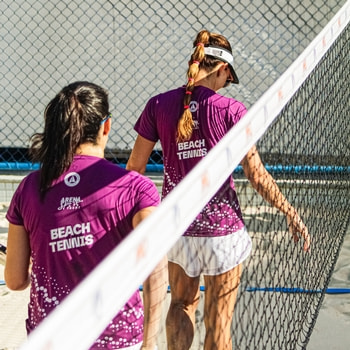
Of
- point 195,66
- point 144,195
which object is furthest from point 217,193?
point 144,195

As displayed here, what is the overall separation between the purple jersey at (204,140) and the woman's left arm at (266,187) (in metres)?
0.11

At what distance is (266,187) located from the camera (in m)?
3.61

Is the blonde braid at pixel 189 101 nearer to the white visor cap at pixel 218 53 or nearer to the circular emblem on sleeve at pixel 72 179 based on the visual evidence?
the white visor cap at pixel 218 53

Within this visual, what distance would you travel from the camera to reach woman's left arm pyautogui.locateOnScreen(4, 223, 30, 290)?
263cm

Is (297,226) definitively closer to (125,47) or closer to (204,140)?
(204,140)

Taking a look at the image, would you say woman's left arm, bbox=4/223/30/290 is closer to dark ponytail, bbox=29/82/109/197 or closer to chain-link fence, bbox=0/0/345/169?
Answer: dark ponytail, bbox=29/82/109/197

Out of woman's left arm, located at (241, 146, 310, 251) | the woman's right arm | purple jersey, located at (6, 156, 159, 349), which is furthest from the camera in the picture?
the woman's right arm

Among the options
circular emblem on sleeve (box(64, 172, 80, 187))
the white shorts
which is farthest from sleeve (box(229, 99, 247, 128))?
circular emblem on sleeve (box(64, 172, 80, 187))

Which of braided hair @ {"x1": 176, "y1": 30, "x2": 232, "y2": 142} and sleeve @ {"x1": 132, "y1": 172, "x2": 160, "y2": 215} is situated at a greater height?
braided hair @ {"x1": 176, "y1": 30, "x2": 232, "y2": 142}

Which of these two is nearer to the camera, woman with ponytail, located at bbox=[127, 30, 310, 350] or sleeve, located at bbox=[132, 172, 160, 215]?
sleeve, located at bbox=[132, 172, 160, 215]

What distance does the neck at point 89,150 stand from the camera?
2.61 meters

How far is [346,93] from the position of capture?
584 centimetres

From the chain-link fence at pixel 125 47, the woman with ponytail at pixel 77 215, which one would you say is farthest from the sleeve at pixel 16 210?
the chain-link fence at pixel 125 47

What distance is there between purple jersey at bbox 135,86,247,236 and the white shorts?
4cm
